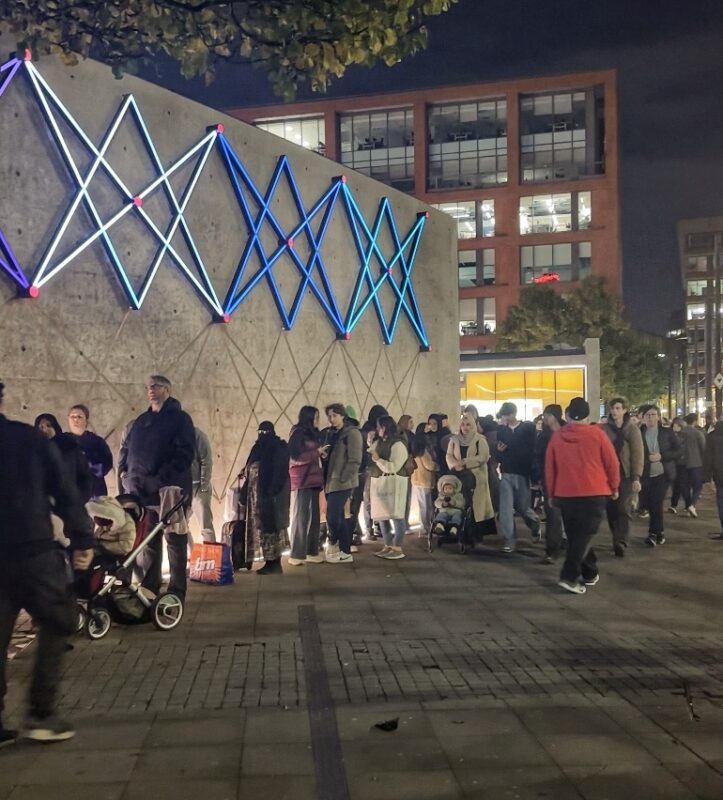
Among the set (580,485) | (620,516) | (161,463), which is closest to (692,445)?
(620,516)

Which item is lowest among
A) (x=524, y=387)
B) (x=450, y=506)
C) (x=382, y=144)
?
(x=450, y=506)

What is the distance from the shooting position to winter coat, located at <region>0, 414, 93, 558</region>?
4652 millimetres

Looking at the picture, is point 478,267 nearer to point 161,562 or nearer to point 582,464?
point 582,464

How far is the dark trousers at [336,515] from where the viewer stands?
10.8m

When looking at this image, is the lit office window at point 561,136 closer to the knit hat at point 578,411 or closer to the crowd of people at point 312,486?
the crowd of people at point 312,486

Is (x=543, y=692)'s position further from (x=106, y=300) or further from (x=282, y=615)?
(x=106, y=300)

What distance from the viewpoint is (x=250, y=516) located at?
986 cm

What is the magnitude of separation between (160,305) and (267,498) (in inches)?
96.8

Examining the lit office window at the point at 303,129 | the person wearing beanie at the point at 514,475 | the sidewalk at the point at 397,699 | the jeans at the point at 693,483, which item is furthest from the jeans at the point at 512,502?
the lit office window at the point at 303,129

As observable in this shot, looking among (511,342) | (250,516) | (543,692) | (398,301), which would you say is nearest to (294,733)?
(543,692)

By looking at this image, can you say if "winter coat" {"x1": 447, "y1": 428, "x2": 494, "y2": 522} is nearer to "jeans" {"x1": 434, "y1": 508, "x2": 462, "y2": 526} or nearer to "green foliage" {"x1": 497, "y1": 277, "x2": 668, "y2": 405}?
"jeans" {"x1": 434, "y1": 508, "x2": 462, "y2": 526}

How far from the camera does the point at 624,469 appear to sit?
1134 centimetres

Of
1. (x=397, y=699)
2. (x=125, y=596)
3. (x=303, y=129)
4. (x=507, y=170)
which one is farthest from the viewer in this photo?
(x=303, y=129)

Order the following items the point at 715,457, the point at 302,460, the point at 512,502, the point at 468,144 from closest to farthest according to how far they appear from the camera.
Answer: the point at 302,460, the point at 512,502, the point at 715,457, the point at 468,144
